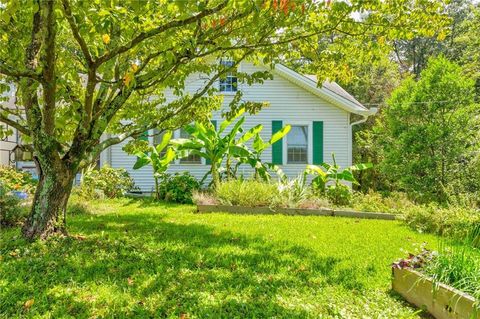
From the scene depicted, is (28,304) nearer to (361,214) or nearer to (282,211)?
(282,211)

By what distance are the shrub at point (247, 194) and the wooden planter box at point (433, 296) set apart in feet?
18.8

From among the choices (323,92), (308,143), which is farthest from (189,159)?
(323,92)

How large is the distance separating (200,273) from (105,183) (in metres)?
8.10

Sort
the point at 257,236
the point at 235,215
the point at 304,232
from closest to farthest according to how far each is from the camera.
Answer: the point at 257,236
the point at 304,232
the point at 235,215

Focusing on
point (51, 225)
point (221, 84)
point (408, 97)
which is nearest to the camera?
point (51, 225)

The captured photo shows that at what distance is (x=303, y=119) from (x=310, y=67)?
25.7 feet

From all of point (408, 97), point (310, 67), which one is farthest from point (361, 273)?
point (408, 97)

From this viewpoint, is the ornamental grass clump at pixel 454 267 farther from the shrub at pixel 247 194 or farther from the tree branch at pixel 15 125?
the shrub at pixel 247 194

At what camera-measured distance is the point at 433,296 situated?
3.15 m

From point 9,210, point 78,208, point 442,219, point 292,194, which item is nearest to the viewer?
point 9,210

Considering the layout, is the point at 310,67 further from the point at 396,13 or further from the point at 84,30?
the point at 84,30

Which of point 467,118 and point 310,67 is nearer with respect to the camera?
point 310,67

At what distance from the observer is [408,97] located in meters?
13.3

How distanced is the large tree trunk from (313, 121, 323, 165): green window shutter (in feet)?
33.7
